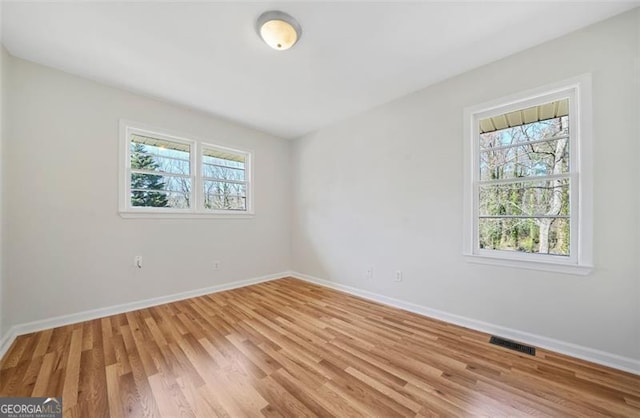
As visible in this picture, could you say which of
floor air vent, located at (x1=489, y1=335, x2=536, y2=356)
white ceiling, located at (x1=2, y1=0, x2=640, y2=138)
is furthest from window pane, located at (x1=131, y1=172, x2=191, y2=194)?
floor air vent, located at (x1=489, y1=335, x2=536, y2=356)

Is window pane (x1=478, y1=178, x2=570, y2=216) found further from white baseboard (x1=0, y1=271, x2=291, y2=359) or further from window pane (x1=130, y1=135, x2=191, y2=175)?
window pane (x1=130, y1=135, x2=191, y2=175)

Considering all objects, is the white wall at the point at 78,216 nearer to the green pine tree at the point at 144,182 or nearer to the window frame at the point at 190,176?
the window frame at the point at 190,176

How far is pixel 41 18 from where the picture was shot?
74.6 inches

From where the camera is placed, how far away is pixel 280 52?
226cm

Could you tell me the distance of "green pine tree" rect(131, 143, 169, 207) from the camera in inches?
122

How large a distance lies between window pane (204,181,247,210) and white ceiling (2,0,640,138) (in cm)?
138

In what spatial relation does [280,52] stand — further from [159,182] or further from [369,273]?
[369,273]

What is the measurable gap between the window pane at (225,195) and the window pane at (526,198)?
3.52 metres


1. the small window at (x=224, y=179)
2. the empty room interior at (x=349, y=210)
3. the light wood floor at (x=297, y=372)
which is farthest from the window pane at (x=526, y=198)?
the small window at (x=224, y=179)

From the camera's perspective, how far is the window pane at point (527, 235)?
7.00 feet

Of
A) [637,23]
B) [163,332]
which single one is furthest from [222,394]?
[637,23]

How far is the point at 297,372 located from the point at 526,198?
260 cm

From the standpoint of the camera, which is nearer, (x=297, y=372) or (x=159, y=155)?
→ (x=297, y=372)

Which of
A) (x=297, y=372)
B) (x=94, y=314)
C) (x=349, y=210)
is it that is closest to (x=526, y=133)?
(x=349, y=210)
